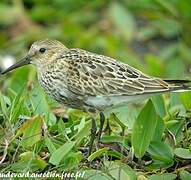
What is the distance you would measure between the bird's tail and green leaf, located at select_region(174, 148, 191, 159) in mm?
460

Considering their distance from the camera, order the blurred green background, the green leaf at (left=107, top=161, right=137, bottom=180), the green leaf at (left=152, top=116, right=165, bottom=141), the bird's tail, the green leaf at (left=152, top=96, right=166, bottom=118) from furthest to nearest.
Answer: the blurred green background < the green leaf at (left=152, top=96, right=166, bottom=118) < the bird's tail < the green leaf at (left=152, top=116, right=165, bottom=141) < the green leaf at (left=107, top=161, right=137, bottom=180)

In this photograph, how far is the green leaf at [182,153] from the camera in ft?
16.2

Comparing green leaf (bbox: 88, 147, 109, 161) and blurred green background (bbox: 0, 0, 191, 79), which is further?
blurred green background (bbox: 0, 0, 191, 79)

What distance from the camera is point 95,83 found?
17.8ft

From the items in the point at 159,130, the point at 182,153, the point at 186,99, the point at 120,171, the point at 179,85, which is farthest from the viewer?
the point at 186,99

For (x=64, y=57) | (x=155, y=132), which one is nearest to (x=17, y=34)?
(x=64, y=57)

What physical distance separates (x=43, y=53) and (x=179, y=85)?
1050 mm

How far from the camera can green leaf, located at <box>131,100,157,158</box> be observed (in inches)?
196

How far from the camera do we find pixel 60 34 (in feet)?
32.4

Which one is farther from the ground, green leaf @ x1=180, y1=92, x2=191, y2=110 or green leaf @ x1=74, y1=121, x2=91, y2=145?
green leaf @ x1=74, y1=121, x2=91, y2=145

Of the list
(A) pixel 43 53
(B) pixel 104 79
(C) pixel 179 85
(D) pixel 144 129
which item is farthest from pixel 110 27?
(D) pixel 144 129

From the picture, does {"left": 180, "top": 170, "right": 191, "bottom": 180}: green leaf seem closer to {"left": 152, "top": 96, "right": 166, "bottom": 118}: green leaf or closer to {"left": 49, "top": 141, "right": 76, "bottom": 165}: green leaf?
{"left": 49, "top": 141, "right": 76, "bottom": 165}: green leaf

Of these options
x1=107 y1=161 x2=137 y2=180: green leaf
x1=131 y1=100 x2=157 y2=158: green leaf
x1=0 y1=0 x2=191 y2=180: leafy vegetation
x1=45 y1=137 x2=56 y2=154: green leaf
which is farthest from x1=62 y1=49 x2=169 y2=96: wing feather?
x1=107 y1=161 x2=137 y2=180: green leaf

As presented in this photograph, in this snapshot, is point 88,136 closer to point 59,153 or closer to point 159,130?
point 159,130
